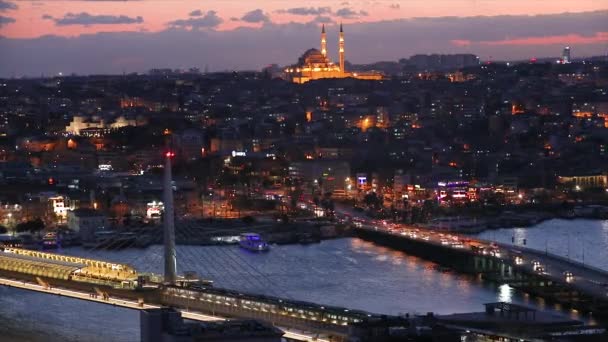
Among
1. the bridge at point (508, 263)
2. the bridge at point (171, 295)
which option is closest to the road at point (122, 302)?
the bridge at point (171, 295)

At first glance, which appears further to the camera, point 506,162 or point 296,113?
point 296,113

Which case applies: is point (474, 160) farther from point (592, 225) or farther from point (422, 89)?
point (422, 89)

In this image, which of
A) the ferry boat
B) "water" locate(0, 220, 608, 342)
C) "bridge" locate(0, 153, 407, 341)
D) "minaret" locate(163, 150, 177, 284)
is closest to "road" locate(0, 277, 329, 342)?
"bridge" locate(0, 153, 407, 341)

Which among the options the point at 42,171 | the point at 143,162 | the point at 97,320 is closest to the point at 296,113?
the point at 143,162

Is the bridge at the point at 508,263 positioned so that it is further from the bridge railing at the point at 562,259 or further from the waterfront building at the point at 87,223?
the waterfront building at the point at 87,223

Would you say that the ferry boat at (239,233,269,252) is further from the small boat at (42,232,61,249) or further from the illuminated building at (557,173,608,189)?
the illuminated building at (557,173,608,189)

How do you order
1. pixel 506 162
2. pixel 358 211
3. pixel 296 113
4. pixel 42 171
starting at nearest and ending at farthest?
pixel 358 211 → pixel 42 171 → pixel 506 162 → pixel 296 113

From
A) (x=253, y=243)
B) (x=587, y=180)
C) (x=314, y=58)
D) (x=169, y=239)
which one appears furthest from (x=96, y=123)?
(x=169, y=239)
